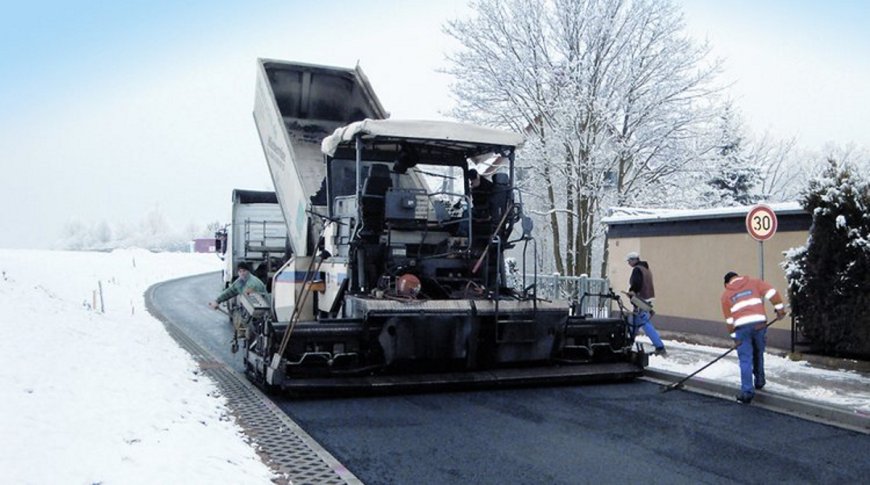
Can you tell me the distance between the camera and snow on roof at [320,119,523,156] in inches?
354

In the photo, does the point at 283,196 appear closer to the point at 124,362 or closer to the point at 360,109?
the point at 360,109

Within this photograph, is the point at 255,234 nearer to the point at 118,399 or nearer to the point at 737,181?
the point at 118,399

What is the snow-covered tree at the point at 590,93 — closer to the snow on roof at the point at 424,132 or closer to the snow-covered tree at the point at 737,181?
the snow-covered tree at the point at 737,181

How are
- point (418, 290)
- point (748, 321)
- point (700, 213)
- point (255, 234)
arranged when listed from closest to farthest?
point (748, 321)
point (418, 290)
point (700, 213)
point (255, 234)

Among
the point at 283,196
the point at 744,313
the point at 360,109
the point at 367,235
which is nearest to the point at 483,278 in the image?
the point at 367,235

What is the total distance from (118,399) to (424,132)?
4.38 meters

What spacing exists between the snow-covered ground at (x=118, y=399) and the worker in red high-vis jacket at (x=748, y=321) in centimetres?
54

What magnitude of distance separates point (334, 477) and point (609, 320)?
5164 millimetres

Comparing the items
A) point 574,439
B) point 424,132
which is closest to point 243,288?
point 424,132

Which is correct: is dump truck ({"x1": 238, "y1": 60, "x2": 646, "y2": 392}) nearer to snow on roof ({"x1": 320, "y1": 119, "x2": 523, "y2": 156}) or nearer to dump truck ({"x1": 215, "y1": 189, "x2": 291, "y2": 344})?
snow on roof ({"x1": 320, "y1": 119, "x2": 523, "y2": 156})

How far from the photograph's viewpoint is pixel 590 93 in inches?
795

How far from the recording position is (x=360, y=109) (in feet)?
44.0

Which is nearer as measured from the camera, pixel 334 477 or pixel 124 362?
pixel 334 477

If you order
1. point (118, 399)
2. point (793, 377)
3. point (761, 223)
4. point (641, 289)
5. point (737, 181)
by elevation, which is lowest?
point (793, 377)
